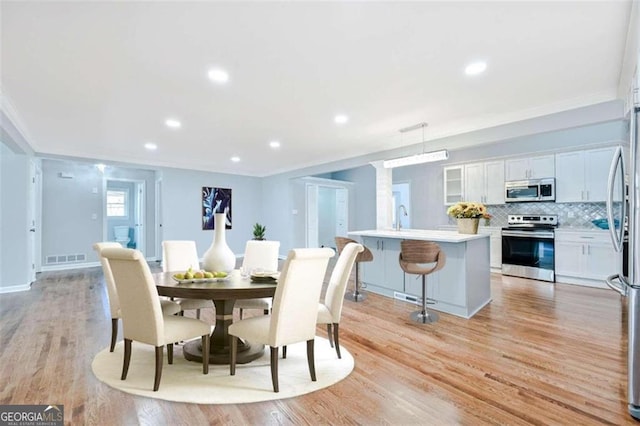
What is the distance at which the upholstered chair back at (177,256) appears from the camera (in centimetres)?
341

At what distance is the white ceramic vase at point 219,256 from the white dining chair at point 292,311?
2.14ft

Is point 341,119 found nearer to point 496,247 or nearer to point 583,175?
point 496,247

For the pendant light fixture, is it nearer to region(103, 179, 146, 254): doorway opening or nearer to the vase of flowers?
the vase of flowers

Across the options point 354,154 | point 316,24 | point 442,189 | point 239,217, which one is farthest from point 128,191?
point 316,24

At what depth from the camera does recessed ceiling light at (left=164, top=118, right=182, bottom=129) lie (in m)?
4.21

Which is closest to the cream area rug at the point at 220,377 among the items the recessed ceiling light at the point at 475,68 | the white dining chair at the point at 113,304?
the white dining chair at the point at 113,304

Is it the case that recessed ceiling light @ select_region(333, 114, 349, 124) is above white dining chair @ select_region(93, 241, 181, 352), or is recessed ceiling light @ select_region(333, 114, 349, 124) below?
above

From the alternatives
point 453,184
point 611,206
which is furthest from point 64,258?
point 611,206

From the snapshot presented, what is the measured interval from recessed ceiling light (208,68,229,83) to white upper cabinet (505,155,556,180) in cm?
581

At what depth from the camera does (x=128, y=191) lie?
9.57 metres

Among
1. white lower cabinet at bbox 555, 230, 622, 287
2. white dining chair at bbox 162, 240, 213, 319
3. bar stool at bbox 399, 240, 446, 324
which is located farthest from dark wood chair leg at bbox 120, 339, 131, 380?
white lower cabinet at bbox 555, 230, 622, 287

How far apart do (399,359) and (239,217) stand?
679cm

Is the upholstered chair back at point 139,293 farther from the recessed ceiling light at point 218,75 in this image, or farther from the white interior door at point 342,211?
the white interior door at point 342,211

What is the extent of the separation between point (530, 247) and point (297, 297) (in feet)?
17.7
